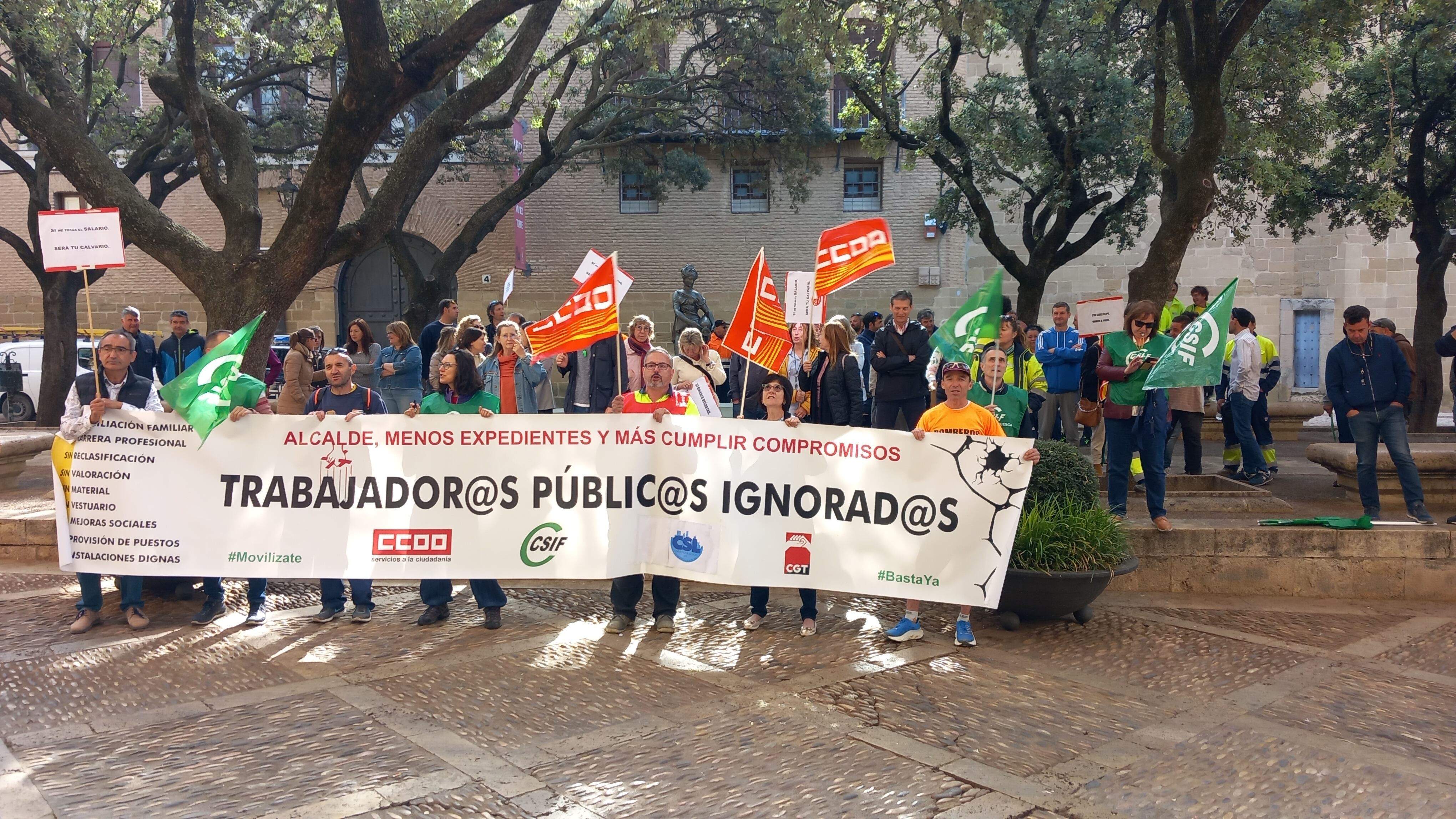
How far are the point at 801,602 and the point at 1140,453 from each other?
283 cm

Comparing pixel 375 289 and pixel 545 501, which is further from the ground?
pixel 375 289

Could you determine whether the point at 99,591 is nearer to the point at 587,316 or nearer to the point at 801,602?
the point at 587,316

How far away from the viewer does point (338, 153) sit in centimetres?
955

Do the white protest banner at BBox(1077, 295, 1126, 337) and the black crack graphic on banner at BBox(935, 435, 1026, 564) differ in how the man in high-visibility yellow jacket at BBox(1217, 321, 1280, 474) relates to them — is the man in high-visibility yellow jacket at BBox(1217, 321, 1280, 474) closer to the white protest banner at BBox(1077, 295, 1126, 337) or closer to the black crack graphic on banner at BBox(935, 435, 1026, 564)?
the white protest banner at BBox(1077, 295, 1126, 337)

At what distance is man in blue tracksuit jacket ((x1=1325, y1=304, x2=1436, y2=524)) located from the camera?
7.60m

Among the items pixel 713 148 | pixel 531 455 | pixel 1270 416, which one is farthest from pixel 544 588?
pixel 713 148

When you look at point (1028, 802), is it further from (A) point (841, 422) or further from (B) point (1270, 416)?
(B) point (1270, 416)

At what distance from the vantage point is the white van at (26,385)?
1875 cm

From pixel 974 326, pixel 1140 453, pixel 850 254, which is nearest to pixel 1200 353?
pixel 1140 453

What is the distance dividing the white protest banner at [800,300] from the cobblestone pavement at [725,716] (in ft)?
7.01

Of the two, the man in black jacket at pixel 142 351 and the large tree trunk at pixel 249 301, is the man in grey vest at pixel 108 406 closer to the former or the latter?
the large tree trunk at pixel 249 301

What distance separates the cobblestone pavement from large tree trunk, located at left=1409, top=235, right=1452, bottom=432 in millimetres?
11030

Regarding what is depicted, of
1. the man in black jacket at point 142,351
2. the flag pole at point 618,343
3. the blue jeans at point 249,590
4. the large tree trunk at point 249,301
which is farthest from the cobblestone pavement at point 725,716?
the man in black jacket at point 142,351

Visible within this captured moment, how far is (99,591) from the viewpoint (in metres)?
6.36
